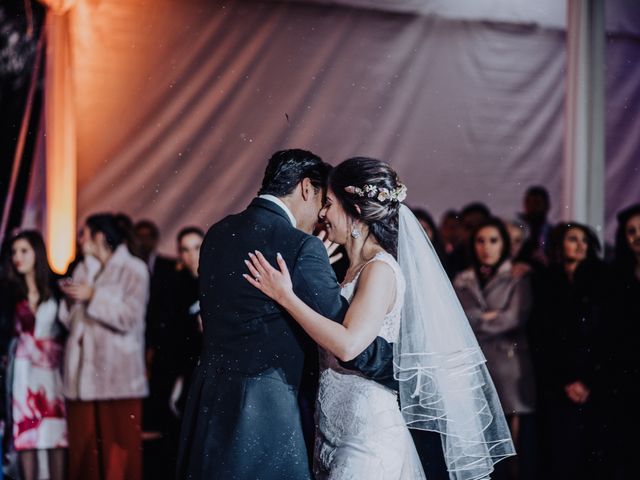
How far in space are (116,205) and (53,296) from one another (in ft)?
4.81

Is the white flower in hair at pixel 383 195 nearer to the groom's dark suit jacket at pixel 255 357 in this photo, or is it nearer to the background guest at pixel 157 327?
the groom's dark suit jacket at pixel 255 357

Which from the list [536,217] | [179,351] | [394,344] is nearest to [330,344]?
[394,344]

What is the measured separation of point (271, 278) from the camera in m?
2.74

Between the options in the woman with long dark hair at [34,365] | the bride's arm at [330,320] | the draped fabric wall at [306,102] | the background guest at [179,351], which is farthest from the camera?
the draped fabric wall at [306,102]

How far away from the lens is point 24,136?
6.40 metres

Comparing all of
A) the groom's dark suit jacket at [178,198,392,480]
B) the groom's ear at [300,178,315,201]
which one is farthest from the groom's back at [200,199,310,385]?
the groom's ear at [300,178,315,201]

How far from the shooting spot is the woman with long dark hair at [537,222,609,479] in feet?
15.2

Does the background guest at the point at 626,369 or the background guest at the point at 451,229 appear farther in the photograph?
the background guest at the point at 451,229

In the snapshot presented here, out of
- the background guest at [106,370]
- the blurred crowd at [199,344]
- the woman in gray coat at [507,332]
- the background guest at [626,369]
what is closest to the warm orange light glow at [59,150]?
the blurred crowd at [199,344]

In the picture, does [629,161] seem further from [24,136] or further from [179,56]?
[24,136]

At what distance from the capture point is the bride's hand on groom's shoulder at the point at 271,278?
273 centimetres

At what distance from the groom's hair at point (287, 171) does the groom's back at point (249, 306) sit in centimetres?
7

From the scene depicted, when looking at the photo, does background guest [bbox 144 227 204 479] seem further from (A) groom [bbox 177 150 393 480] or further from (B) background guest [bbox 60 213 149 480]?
(A) groom [bbox 177 150 393 480]

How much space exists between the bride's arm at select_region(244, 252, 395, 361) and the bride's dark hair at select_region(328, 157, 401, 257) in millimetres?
251
